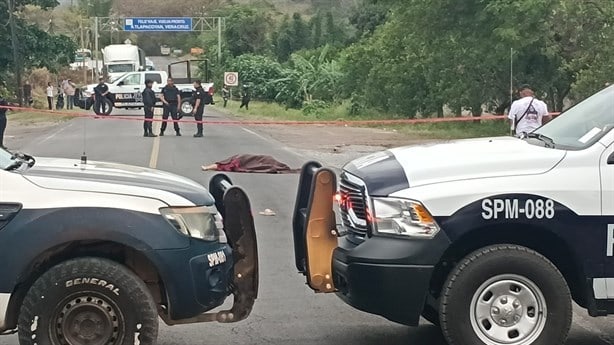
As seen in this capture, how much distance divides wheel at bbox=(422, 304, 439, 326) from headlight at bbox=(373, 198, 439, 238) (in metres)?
0.62

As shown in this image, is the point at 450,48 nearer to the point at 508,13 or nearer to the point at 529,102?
the point at 508,13

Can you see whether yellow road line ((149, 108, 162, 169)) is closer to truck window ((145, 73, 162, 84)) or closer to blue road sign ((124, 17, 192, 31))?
truck window ((145, 73, 162, 84))

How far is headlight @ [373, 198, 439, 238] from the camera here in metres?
5.61

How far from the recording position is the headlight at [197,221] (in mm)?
5527

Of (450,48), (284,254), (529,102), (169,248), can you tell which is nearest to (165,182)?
(169,248)

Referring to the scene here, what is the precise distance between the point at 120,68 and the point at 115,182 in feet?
179

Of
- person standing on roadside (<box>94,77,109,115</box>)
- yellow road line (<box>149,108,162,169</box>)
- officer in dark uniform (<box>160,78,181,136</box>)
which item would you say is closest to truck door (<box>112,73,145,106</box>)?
person standing on roadside (<box>94,77,109,115</box>)

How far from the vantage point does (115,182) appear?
5641 millimetres

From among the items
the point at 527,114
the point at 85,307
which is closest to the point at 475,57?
the point at 527,114

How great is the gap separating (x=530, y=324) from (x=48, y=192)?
9.77ft

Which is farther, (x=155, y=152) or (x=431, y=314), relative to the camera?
(x=155, y=152)

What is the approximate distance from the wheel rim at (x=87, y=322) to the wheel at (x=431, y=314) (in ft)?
6.35

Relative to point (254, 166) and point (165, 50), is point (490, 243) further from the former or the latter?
point (165, 50)

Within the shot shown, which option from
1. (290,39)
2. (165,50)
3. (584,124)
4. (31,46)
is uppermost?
(290,39)
